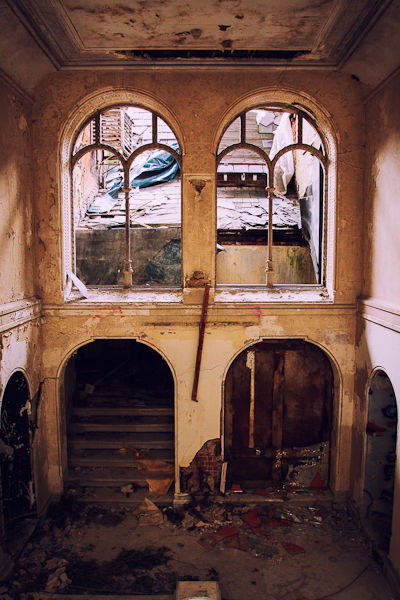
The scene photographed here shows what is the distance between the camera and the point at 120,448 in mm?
6863

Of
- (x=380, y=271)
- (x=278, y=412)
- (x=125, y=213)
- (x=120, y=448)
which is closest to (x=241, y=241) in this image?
(x=125, y=213)

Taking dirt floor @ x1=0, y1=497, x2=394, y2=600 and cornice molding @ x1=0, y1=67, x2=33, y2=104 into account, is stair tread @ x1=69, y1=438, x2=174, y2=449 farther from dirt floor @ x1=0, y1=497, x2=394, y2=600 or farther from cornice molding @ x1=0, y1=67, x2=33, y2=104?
cornice molding @ x1=0, y1=67, x2=33, y2=104

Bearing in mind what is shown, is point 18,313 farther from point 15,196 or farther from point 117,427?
point 117,427

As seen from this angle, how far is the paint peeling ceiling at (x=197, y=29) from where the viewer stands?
457cm

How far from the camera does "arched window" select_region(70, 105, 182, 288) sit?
29.3 ft

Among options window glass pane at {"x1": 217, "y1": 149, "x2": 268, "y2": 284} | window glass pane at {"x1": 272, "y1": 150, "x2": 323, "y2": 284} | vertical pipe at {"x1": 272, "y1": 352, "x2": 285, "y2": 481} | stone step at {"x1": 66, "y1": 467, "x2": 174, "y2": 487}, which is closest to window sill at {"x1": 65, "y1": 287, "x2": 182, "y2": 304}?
vertical pipe at {"x1": 272, "y1": 352, "x2": 285, "y2": 481}

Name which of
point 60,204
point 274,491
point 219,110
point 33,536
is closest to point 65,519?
point 33,536

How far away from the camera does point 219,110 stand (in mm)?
5859

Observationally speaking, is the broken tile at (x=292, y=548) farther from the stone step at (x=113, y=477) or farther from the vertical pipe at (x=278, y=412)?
the stone step at (x=113, y=477)

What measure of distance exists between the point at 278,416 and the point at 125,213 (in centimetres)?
377

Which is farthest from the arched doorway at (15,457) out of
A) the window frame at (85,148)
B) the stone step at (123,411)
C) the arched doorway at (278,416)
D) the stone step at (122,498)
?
the arched doorway at (278,416)

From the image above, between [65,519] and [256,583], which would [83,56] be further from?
[256,583]

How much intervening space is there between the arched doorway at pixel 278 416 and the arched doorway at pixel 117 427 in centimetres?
109

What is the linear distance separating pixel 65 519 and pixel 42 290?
2.87 m
